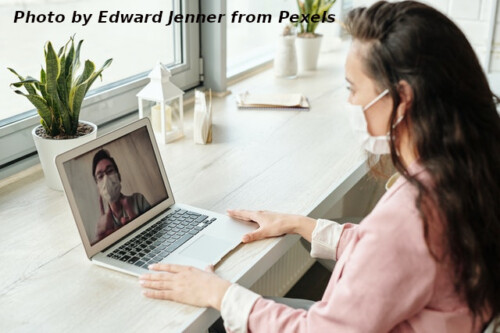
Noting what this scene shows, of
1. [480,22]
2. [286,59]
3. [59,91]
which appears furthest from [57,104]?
[480,22]

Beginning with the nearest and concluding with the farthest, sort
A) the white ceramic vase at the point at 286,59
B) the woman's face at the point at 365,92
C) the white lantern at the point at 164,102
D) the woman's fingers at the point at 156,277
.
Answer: the woman's face at the point at 365,92
the woman's fingers at the point at 156,277
the white lantern at the point at 164,102
the white ceramic vase at the point at 286,59

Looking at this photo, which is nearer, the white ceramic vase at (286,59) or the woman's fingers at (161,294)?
the woman's fingers at (161,294)

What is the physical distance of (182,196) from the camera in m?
1.53

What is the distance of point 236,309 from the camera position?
1.10 meters

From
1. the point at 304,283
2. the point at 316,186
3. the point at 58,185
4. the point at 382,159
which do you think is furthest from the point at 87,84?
the point at 304,283

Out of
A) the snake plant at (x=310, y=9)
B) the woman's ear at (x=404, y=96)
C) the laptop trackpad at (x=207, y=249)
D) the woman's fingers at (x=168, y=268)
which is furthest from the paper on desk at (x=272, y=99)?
the woman's ear at (x=404, y=96)

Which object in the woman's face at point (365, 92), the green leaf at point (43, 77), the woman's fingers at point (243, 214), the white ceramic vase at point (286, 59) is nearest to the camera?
the woman's face at point (365, 92)

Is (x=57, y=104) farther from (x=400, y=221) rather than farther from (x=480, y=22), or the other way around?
(x=480, y=22)

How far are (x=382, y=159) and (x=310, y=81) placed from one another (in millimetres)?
1200

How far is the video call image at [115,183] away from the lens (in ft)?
4.06

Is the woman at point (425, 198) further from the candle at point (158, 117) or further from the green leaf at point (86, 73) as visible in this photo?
the candle at point (158, 117)

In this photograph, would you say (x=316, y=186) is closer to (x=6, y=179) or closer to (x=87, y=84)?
(x=87, y=84)

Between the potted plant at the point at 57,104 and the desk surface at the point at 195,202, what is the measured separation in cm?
11

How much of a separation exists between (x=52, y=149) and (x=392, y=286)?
2.92 ft
